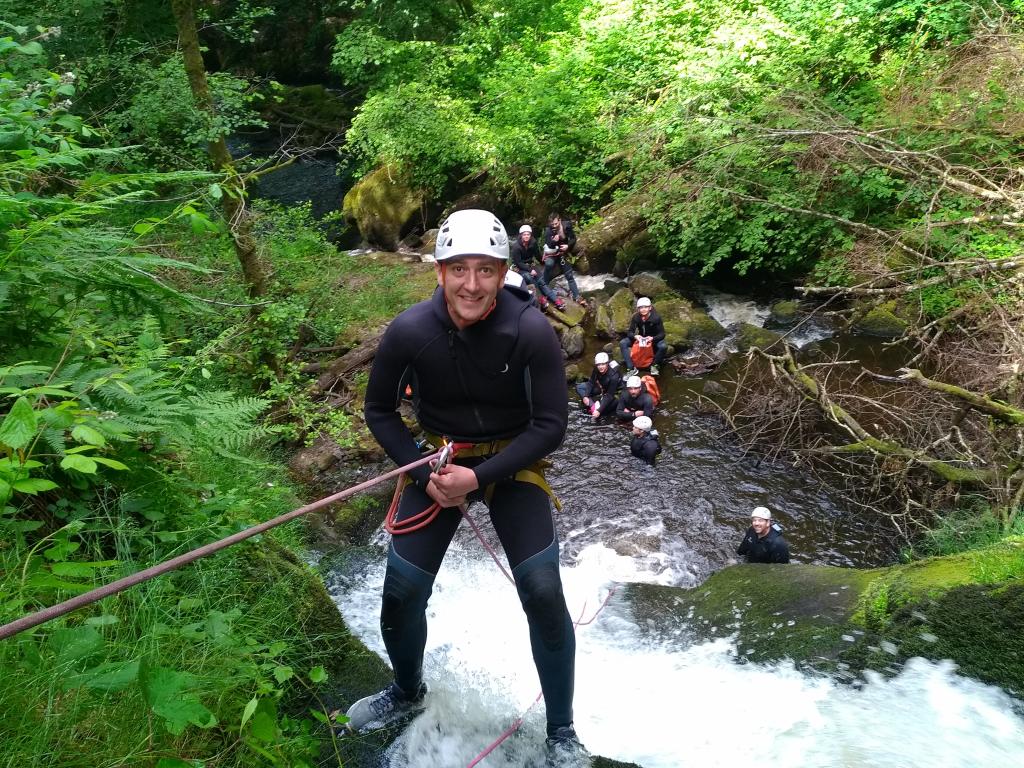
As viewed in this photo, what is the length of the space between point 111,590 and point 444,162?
621 inches

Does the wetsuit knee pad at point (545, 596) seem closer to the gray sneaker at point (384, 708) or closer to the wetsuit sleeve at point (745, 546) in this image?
the gray sneaker at point (384, 708)

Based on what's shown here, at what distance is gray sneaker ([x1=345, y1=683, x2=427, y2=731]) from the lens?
9.75 ft

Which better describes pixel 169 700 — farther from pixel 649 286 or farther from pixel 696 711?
pixel 649 286

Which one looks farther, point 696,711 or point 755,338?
point 755,338

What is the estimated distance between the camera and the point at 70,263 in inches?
107

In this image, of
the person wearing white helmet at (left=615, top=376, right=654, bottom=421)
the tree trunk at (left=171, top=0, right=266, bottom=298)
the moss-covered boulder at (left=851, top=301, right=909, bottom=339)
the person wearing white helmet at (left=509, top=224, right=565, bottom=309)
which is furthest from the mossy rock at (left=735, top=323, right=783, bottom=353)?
the tree trunk at (left=171, top=0, right=266, bottom=298)

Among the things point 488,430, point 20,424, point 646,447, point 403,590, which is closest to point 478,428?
point 488,430

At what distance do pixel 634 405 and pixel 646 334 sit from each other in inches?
65.8

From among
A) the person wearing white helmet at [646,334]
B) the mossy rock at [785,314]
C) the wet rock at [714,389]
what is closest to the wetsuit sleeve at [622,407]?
the person wearing white helmet at [646,334]

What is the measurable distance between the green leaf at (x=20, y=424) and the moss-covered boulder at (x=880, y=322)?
12.0m

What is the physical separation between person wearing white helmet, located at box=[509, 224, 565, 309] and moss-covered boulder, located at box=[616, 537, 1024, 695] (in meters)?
9.04

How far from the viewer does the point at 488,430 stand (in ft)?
9.46

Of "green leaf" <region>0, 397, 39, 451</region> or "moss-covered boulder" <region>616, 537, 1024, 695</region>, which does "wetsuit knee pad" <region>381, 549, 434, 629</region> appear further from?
"moss-covered boulder" <region>616, 537, 1024, 695</region>

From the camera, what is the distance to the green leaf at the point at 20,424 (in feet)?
5.90
